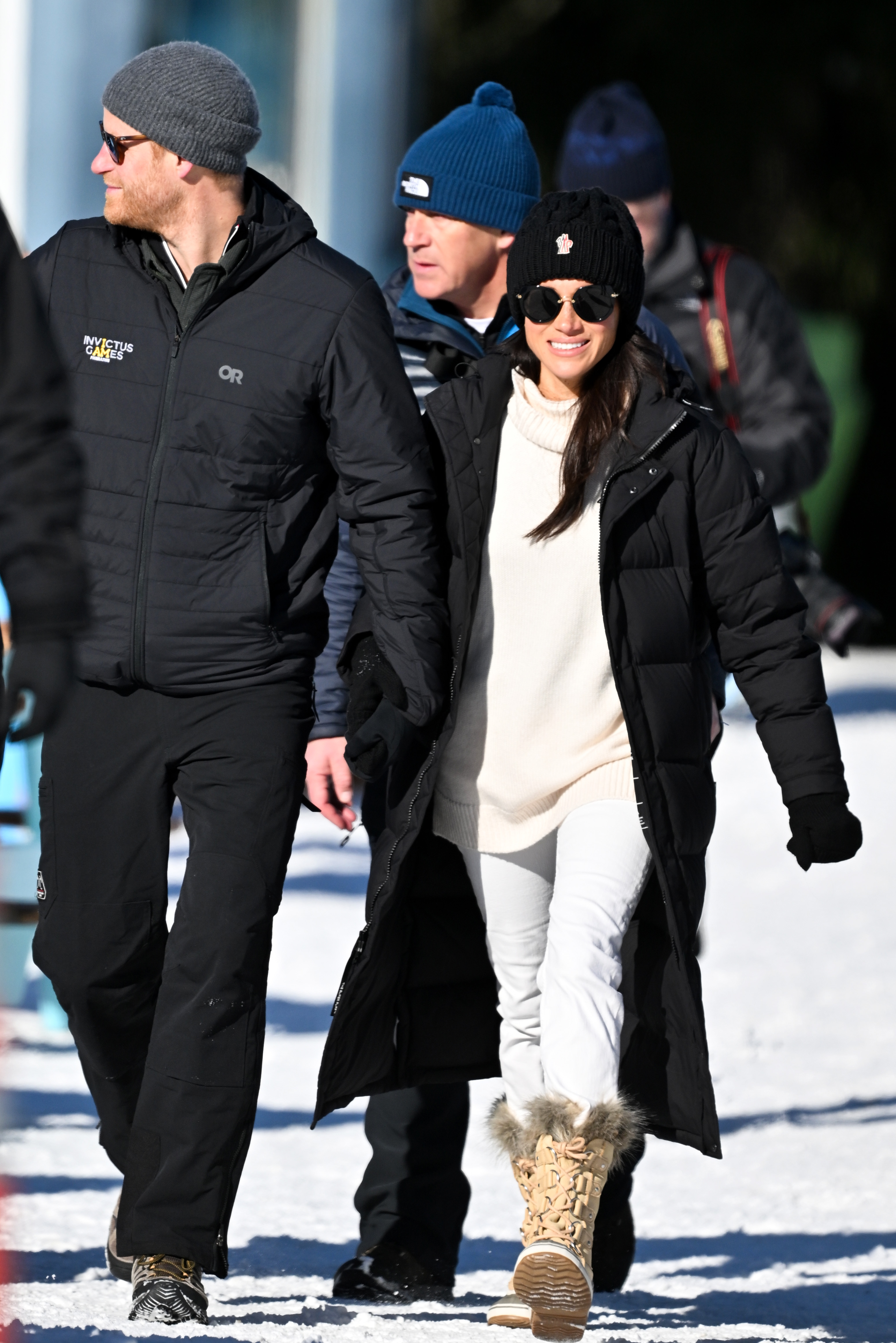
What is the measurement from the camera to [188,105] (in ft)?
13.4

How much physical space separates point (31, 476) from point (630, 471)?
128 centimetres

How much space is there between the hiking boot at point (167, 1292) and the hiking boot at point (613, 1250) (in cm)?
93

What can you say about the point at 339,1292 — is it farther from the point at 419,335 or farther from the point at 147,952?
the point at 419,335

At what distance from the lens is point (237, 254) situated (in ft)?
13.6

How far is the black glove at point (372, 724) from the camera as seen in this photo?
13.8ft

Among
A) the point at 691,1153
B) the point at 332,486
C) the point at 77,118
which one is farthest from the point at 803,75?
the point at 332,486

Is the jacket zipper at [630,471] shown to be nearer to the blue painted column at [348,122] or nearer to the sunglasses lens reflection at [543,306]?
the sunglasses lens reflection at [543,306]

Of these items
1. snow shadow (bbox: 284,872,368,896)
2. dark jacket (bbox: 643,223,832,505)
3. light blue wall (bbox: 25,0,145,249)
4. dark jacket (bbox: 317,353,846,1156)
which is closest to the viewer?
dark jacket (bbox: 317,353,846,1156)

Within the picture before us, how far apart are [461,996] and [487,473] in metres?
0.93

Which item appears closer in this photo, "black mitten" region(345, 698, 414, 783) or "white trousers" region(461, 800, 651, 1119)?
"white trousers" region(461, 800, 651, 1119)

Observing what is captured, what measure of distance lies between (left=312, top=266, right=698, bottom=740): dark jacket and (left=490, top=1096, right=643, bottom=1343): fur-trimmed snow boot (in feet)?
2.78

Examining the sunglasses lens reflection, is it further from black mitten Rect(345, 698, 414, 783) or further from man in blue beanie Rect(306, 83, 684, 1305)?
black mitten Rect(345, 698, 414, 783)

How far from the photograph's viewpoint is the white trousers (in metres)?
3.93

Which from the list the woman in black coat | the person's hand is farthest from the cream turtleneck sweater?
the person's hand
